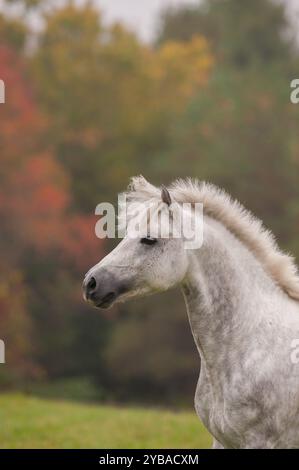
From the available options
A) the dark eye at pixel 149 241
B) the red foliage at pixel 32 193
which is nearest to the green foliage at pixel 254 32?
the red foliage at pixel 32 193

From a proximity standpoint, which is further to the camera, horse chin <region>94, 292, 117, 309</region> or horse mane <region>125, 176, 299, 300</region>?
horse mane <region>125, 176, 299, 300</region>

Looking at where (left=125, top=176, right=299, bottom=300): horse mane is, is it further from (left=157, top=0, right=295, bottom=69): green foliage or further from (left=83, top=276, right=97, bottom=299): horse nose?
(left=157, top=0, right=295, bottom=69): green foliage

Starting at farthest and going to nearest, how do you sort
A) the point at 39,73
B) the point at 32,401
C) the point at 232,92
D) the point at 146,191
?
the point at 39,73, the point at 232,92, the point at 32,401, the point at 146,191

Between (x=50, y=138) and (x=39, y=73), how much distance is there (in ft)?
14.4

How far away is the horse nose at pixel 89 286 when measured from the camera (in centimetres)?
620

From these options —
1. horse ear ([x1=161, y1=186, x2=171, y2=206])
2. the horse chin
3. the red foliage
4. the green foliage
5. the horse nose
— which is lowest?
the horse chin

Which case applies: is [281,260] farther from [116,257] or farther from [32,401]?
Result: [32,401]

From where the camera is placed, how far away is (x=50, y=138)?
35344mm

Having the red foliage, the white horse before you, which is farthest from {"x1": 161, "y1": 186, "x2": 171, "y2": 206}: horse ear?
the red foliage

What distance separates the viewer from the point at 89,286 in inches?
245

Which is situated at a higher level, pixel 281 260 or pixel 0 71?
pixel 0 71

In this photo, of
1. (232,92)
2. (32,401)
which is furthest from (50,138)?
(32,401)

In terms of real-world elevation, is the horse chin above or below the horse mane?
below

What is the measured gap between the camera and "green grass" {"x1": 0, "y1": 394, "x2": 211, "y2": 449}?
11523 millimetres
